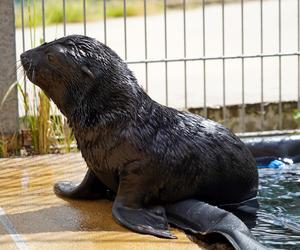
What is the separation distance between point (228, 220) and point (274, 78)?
9.37 meters

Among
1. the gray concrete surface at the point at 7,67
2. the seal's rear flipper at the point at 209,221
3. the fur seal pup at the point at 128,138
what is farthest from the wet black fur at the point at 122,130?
the gray concrete surface at the point at 7,67

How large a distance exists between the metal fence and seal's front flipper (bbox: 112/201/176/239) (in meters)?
4.01

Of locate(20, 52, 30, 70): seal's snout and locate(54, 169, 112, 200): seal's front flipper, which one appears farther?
locate(54, 169, 112, 200): seal's front flipper

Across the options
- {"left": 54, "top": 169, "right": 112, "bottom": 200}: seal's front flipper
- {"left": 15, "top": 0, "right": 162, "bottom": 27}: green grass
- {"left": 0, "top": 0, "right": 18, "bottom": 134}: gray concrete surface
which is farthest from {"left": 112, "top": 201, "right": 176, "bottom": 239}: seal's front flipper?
{"left": 15, "top": 0, "right": 162, "bottom": 27}: green grass

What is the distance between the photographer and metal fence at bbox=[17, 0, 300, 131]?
11165mm

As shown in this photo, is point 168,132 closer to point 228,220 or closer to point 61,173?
point 228,220

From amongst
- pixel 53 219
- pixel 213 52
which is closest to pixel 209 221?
pixel 53 219

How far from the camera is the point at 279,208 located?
23.6ft

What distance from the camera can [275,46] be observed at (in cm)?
1728

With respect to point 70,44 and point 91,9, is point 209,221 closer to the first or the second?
point 70,44

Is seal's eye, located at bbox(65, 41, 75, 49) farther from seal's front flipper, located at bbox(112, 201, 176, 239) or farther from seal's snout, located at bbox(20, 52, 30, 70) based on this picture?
seal's front flipper, located at bbox(112, 201, 176, 239)

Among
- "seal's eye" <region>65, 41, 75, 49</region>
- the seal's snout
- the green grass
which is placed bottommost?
the seal's snout

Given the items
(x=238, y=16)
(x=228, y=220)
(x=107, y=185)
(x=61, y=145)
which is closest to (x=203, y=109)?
(x=61, y=145)

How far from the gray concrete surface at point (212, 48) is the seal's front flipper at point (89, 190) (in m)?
4.18
